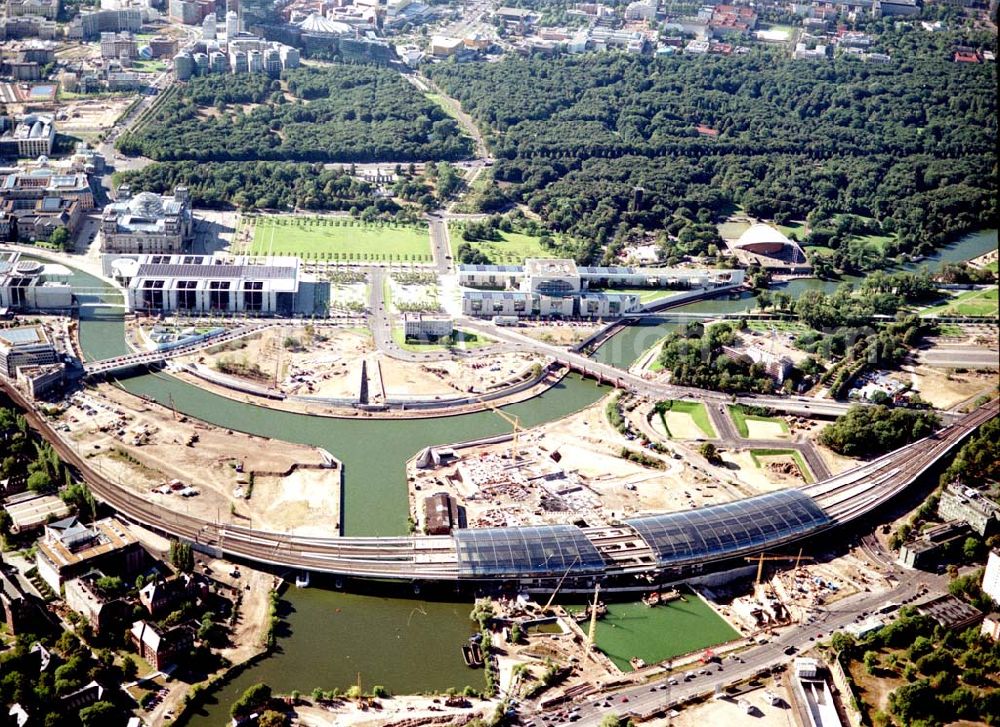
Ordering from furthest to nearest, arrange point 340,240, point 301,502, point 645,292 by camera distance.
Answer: point 340,240, point 645,292, point 301,502

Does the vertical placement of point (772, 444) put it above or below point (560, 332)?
below

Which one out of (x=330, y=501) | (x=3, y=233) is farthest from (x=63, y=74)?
(x=330, y=501)

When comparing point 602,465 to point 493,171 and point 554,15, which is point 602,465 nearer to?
point 493,171

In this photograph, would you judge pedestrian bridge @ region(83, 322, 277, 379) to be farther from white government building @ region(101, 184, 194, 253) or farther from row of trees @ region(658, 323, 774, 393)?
row of trees @ region(658, 323, 774, 393)

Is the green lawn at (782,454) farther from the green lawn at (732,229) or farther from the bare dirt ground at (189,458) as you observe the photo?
the green lawn at (732,229)

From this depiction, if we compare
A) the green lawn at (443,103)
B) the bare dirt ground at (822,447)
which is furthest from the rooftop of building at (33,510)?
the green lawn at (443,103)

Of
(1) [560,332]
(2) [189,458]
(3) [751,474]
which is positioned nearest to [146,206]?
(1) [560,332]

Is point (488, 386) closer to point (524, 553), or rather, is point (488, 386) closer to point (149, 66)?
point (524, 553)
